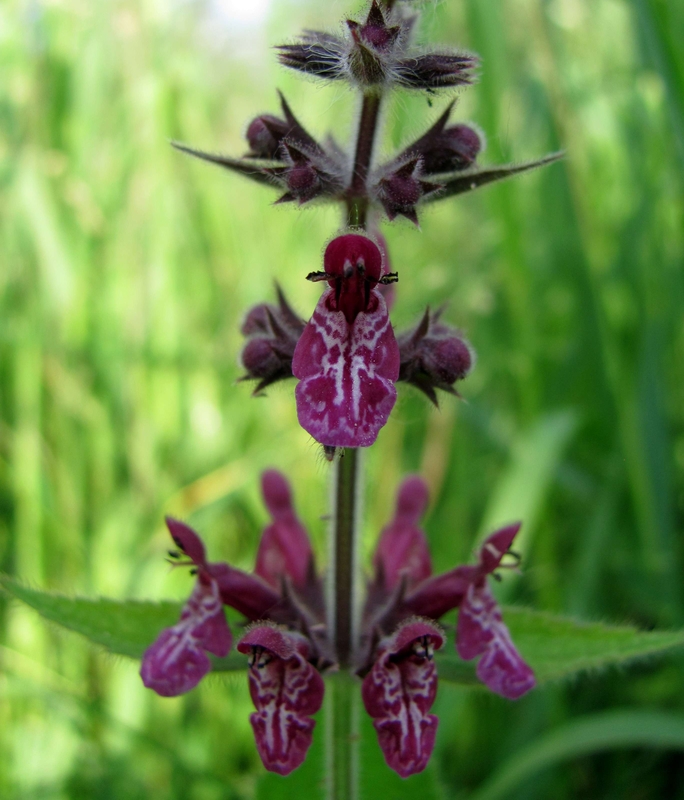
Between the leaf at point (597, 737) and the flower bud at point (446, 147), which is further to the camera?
the leaf at point (597, 737)

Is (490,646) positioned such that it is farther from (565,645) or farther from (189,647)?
(189,647)

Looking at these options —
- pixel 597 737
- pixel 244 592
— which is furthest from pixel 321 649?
pixel 597 737

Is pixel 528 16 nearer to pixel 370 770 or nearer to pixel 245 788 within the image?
pixel 370 770

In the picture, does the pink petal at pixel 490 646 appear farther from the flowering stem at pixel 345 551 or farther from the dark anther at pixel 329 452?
the dark anther at pixel 329 452

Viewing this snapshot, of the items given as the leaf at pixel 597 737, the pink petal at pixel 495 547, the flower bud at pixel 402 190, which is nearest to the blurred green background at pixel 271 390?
the leaf at pixel 597 737

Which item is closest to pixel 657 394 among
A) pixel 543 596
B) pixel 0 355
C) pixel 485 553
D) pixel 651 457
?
pixel 651 457

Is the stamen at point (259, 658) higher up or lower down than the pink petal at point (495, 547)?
lower down

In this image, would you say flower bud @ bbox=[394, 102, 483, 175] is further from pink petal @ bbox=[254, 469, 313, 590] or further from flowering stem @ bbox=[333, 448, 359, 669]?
pink petal @ bbox=[254, 469, 313, 590]

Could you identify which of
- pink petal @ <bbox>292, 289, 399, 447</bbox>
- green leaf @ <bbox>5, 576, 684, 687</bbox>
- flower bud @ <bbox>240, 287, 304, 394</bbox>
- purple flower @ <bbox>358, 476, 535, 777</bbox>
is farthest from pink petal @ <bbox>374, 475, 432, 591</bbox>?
pink petal @ <bbox>292, 289, 399, 447</bbox>

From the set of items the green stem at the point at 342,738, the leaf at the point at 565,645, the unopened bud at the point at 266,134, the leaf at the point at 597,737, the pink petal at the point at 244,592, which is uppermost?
the unopened bud at the point at 266,134
